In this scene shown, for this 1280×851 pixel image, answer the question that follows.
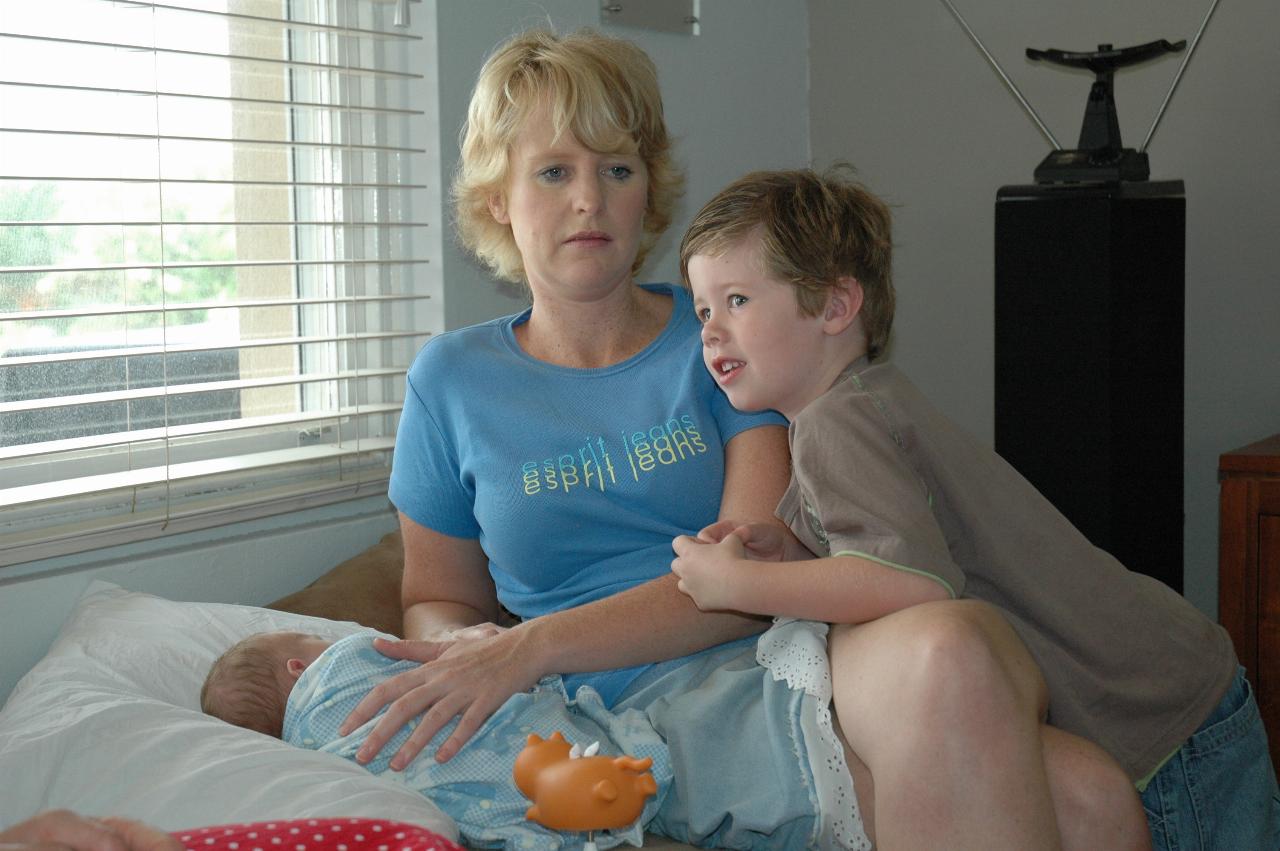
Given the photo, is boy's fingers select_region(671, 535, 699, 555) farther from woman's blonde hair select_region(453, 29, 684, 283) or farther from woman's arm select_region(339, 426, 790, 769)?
woman's blonde hair select_region(453, 29, 684, 283)

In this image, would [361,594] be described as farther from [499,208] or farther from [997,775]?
[997,775]

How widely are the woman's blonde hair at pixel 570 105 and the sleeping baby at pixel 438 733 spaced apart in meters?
0.61

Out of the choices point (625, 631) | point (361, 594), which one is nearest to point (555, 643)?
point (625, 631)

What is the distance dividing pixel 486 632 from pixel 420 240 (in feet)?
2.86

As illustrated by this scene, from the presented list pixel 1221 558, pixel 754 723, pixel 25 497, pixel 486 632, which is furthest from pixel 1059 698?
pixel 25 497

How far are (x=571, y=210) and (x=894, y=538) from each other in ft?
2.12

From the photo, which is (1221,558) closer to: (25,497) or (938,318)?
(938,318)

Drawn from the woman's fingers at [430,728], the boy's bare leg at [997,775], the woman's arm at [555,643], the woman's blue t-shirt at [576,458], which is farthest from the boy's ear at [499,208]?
the boy's bare leg at [997,775]

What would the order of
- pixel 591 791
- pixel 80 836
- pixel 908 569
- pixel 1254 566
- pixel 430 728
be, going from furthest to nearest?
pixel 1254 566 → pixel 430 728 → pixel 908 569 → pixel 591 791 → pixel 80 836

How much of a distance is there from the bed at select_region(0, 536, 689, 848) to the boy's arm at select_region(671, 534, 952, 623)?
255mm

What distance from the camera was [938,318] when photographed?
2.84 metres

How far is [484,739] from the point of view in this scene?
1286 mm

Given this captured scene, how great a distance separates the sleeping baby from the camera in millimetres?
1225

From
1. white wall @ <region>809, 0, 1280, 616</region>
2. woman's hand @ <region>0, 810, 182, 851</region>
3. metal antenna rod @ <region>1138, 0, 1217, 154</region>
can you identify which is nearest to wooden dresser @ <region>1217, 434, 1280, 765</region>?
white wall @ <region>809, 0, 1280, 616</region>
